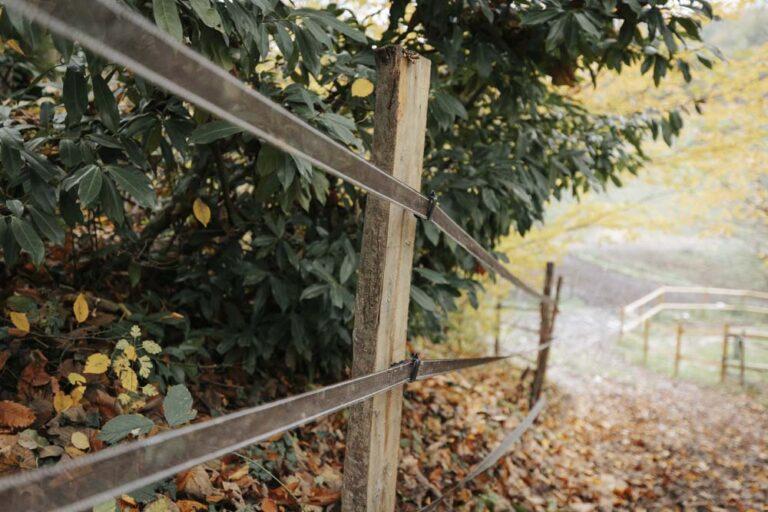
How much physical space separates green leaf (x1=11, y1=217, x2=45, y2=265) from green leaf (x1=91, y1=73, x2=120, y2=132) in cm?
41

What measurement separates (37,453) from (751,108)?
6.61m

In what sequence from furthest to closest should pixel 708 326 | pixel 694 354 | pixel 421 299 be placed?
pixel 708 326 → pixel 694 354 → pixel 421 299

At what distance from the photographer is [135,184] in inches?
62.1

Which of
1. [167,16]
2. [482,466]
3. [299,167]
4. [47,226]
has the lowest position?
[482,466]

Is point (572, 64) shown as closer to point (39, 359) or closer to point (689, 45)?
point (689, 45)

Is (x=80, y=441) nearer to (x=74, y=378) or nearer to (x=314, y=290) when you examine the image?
(x=74, y=378)

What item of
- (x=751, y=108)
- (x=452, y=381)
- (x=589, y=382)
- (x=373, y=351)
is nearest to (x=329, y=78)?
(x=373, y=351)

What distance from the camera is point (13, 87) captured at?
2834mm

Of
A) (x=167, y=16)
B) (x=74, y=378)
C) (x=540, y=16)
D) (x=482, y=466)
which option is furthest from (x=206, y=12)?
(x=482, y=466)

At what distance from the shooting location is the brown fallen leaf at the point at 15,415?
163 centimetres

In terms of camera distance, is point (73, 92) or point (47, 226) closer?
point (73, 92)

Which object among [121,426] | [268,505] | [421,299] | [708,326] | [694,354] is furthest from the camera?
[708,326]

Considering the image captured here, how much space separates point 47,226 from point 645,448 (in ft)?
16.9

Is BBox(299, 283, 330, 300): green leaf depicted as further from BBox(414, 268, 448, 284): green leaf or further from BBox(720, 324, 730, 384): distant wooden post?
BBox(720, 324, 730, 384): distant wooden post
